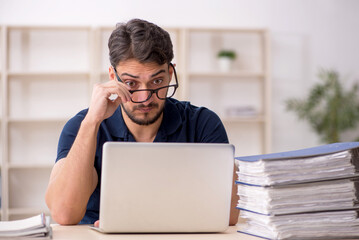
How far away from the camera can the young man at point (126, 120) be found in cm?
162

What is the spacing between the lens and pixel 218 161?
4.17 feet

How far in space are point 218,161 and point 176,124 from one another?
0.78 metres

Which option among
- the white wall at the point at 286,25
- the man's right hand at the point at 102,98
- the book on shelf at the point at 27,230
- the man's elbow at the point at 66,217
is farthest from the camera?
the white wall at the point at 286,25

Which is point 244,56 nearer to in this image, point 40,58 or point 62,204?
point 40,58

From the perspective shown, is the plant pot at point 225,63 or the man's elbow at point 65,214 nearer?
the man's elbow at point 65,214

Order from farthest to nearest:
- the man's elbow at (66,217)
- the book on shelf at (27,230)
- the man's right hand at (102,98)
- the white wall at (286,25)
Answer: the white wall at (286,25)
the man's right hand at (102,98)
the man's elbow at (66,217)
the book on shelf at (27,230)

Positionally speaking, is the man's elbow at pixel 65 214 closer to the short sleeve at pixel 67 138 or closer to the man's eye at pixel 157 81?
the short sleeve at pixel 67 138

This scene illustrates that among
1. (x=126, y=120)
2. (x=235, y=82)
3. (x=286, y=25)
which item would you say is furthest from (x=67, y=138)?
(x=286, y=25)

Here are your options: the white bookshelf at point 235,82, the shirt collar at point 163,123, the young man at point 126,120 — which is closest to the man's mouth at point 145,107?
the young man at point 126,120

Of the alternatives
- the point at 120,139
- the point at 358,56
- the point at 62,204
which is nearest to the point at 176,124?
the point at 120,139

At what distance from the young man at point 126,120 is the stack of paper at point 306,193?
1.38 feet

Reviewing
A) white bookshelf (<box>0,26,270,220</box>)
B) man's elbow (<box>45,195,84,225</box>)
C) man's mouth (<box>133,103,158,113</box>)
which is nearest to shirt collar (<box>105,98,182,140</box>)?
man's mouth (<box>133,103,158,113</box>)

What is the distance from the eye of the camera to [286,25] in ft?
16.3

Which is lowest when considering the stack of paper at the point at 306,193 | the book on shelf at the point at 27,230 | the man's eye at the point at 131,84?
the book on shelf at the point at 27,230
